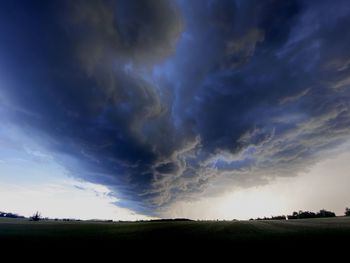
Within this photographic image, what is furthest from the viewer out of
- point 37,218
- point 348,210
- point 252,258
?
point 37,218

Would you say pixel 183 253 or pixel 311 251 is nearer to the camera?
pixel 311 251

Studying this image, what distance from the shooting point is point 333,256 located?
16234 mm

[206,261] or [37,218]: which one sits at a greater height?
[37,218]

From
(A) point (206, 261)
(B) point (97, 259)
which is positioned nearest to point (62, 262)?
(B) point (97, 259)

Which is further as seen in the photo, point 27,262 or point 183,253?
point 183,253

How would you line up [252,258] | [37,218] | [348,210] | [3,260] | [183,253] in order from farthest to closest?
[37,218]
[348,210]
[183,253]
[3,260]
[252,258]

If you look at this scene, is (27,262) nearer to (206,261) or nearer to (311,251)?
(206,261)

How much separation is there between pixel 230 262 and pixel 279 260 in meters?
3.89

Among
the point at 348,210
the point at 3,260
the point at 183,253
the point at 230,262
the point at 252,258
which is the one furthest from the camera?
the point at 348,210

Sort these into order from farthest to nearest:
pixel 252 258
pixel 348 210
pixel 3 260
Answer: pixel 348 210 → pixel 3 260 → pixel 252 258

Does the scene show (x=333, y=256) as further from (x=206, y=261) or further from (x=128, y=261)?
(x=128, y=261)

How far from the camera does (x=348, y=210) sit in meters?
138

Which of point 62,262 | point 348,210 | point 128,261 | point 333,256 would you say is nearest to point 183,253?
point 128,261

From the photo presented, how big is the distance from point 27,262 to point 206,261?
14.9 meters
